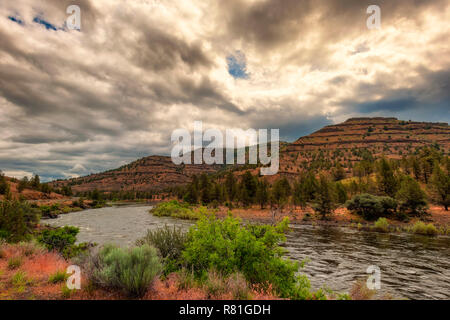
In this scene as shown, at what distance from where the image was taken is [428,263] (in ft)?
65.8

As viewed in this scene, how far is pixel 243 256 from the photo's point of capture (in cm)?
901

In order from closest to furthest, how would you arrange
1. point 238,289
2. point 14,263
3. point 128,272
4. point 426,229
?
point 128,272 < point 238,289 < point 14,263 < point 426,229

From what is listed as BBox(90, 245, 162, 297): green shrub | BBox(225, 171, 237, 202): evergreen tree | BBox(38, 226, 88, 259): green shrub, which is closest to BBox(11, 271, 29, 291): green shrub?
BBox(90, 245, 162, 297): green shrub

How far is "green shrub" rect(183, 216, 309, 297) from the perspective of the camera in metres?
8.45

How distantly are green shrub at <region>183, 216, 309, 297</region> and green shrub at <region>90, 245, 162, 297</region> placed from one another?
1.94 m

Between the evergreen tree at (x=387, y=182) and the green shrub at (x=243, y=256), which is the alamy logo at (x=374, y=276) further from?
the evergreen tree at (x=387, y=182)

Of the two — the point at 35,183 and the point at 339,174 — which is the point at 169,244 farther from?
the point at 35,183

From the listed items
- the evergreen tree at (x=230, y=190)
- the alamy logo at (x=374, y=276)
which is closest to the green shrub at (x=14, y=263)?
the alamy logo at (x=374, y=276)

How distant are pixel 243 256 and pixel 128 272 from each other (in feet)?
14.2

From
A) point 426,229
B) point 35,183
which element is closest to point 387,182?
point 426,229
